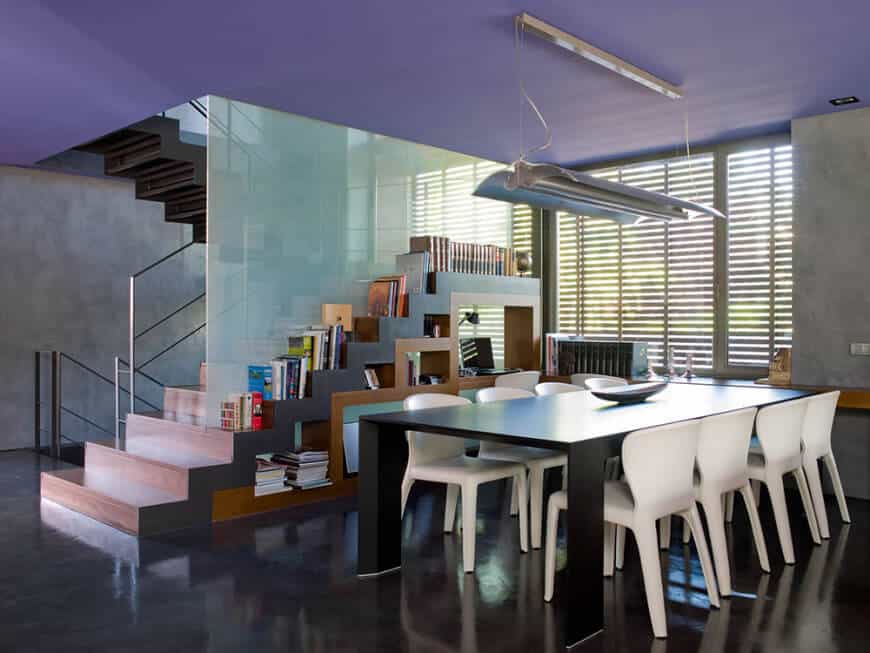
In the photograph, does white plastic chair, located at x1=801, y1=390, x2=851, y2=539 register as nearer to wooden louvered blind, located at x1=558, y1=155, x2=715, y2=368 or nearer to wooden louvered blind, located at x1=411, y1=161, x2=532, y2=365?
wooden louvered blind, located at x1=558, y1=155, x2=715, y2=368

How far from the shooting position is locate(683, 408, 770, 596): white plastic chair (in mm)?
3330

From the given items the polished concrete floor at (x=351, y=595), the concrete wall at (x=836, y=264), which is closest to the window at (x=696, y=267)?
the concrete wall at (x=836, y=264)

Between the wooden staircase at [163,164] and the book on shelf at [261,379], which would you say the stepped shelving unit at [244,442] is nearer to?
the book on shelf at [261,379]

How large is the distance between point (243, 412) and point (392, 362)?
1268 mm

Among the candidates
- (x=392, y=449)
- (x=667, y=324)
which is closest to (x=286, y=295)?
(x=392, y=449)

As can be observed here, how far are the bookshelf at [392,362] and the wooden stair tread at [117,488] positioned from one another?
351 millimetres

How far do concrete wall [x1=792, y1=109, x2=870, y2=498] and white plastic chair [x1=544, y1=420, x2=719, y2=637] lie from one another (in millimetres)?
2926

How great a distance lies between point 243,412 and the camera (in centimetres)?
498

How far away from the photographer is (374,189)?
20.1 ft

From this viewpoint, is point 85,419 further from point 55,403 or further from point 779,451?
point 779,451

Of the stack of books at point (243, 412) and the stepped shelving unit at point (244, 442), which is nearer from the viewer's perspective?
the stepped shelving unit at point (244, 442)

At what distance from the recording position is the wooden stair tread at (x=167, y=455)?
476 centimetres

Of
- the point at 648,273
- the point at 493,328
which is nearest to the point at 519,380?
the point at 493,328

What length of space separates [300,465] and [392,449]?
1.47 metres
